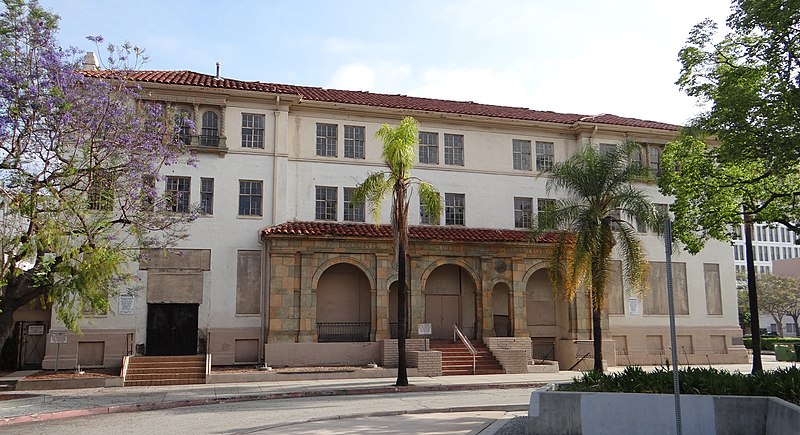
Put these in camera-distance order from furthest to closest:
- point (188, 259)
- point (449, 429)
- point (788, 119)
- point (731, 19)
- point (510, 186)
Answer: point (510, 186), point (188, 259), point (731, 19), point (788, 119), point (449, 429)

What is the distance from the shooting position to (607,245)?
25.0 metres

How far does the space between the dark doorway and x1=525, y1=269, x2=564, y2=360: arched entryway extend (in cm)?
1475

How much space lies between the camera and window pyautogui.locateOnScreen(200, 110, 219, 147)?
1128 inches

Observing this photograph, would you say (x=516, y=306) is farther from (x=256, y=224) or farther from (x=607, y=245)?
(x=256, y=224)

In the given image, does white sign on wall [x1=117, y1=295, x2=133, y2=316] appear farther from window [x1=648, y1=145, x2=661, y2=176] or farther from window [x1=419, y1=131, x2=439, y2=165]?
window [x1=648, y1=145, x2=661, y2=176]

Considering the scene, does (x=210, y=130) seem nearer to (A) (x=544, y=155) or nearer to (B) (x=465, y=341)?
(B) (x=465, y=341)

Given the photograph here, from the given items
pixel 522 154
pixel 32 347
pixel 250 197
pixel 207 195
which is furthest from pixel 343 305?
pixel 32 347

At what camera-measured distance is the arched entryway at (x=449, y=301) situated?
31625 mm

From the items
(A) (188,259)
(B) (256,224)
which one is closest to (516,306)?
(B) (256,224)

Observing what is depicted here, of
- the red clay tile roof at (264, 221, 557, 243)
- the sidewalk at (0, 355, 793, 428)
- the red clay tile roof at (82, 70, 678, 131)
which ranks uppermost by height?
the red clay tile roof at (82, 70, 678, 131)

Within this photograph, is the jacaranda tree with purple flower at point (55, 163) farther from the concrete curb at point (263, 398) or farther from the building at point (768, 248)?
the building at point (768, 248)

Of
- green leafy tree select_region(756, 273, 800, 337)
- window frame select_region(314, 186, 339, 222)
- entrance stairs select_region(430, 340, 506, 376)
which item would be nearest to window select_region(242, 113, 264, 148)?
window frame select_region(314, 186, 339, 222)

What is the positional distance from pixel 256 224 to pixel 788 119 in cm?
1970

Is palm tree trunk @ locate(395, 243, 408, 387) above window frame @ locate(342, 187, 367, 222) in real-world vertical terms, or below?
below
